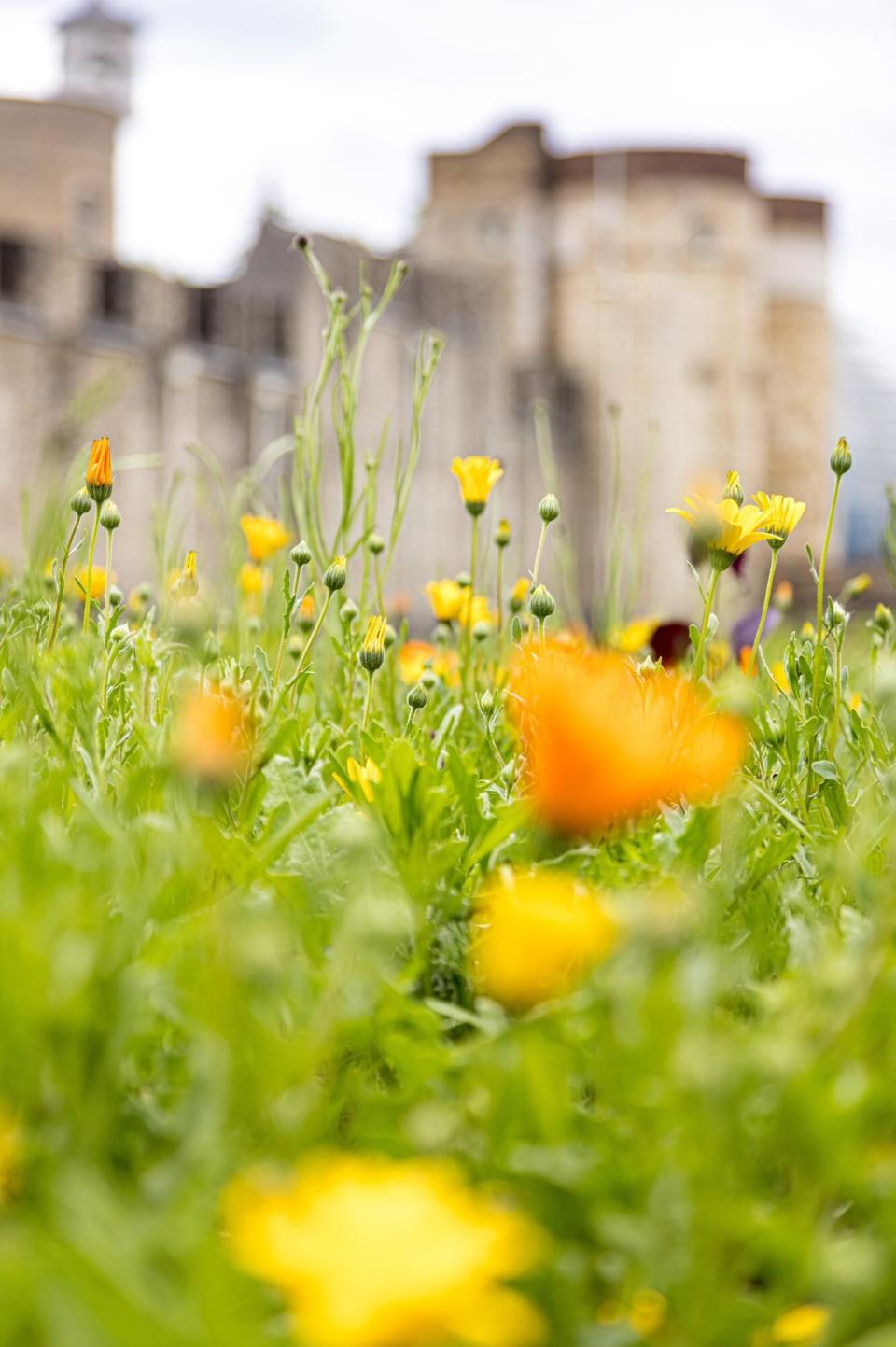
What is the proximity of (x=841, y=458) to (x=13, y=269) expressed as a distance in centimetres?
899

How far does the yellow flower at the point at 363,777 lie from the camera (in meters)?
0.58

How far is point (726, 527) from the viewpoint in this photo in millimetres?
651

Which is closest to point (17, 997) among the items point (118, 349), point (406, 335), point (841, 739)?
point (841, 739)

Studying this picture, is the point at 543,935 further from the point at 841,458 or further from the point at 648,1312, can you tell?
the point at 841,458

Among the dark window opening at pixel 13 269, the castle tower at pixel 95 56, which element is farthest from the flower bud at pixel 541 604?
the castle tower at pixel 95 56

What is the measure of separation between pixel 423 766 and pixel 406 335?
11.9m

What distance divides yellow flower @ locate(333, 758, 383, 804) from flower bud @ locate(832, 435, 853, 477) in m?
0.25

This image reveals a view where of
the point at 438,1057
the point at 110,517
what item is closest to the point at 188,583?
the point at 110,517

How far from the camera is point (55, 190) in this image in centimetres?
1644

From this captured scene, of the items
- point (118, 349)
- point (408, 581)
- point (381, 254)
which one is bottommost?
A: point (408, 581)

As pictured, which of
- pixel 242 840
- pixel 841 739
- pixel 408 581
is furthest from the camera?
pixel 408 581

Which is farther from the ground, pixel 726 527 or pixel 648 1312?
pixel 726 527

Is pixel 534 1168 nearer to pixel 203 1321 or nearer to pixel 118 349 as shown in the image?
pixel 203 1321

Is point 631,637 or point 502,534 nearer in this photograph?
point 502,534
